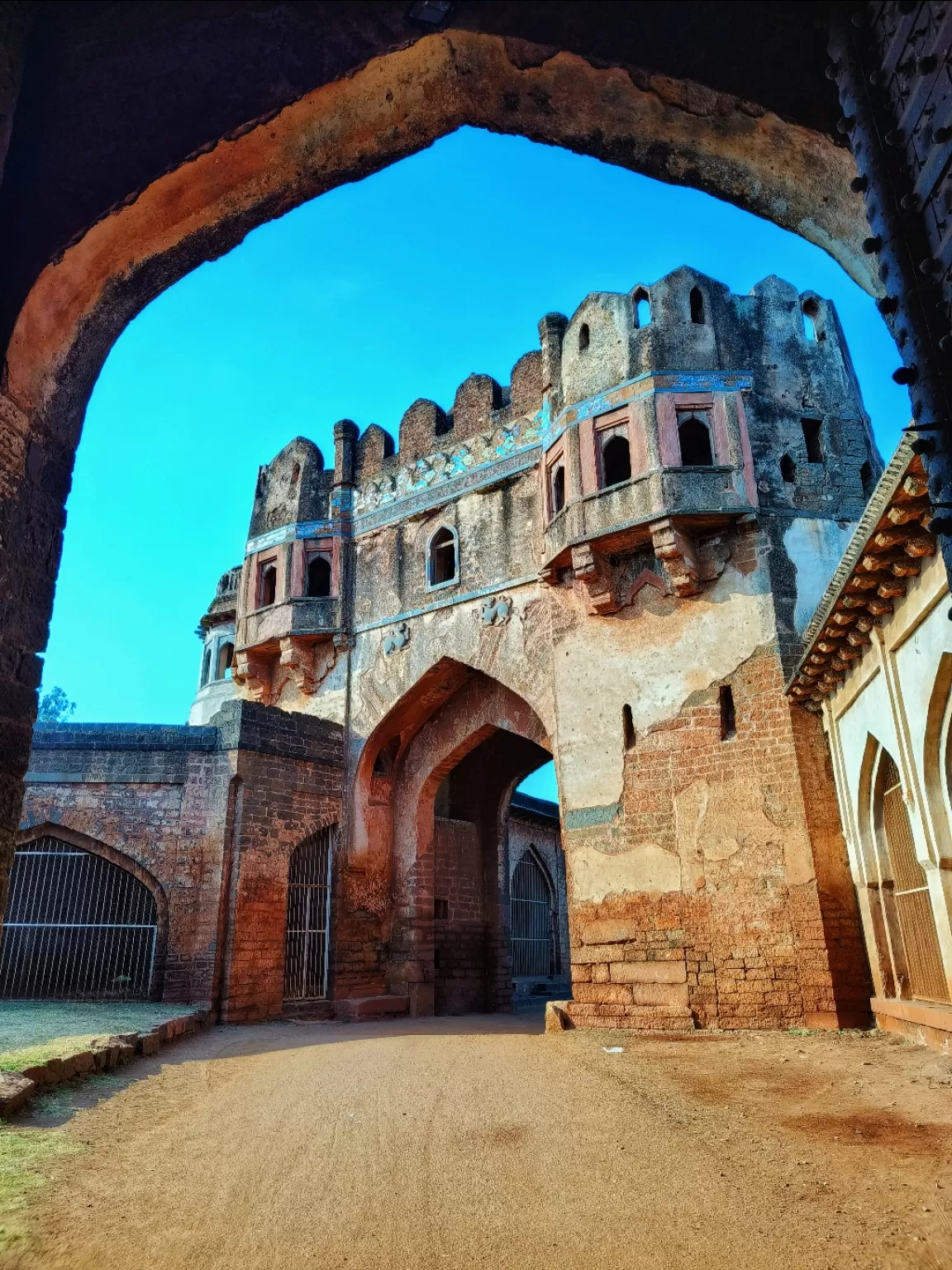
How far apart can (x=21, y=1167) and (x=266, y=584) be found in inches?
485

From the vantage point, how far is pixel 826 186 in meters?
3.02

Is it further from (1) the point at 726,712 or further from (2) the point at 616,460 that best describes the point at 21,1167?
(2) the point at 616,460

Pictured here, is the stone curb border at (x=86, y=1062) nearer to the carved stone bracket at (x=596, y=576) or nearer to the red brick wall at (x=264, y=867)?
the red brick wall at (x=264, y=867)

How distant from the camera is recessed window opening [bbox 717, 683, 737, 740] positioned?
10.3 metres

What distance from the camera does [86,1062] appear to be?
6.63 meters

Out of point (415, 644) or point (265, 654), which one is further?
point (265, 654)

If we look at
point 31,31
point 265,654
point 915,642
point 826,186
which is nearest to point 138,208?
point 31,31

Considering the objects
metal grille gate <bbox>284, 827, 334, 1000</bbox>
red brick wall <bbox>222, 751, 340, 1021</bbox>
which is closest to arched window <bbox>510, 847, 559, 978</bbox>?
metal grille gate <bbox>284, 827, 334, 1000</bbox>

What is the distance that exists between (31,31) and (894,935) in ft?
28.9

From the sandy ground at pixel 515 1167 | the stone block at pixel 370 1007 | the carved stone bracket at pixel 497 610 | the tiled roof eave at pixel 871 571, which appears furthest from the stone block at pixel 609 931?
the carved stone bracket at pixel 497 610

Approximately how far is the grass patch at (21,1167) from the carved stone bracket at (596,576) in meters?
8.08

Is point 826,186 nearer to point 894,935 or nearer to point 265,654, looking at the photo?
point 894,935

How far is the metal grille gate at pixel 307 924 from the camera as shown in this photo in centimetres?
1284

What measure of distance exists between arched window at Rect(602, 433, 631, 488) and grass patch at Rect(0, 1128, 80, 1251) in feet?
30.4
